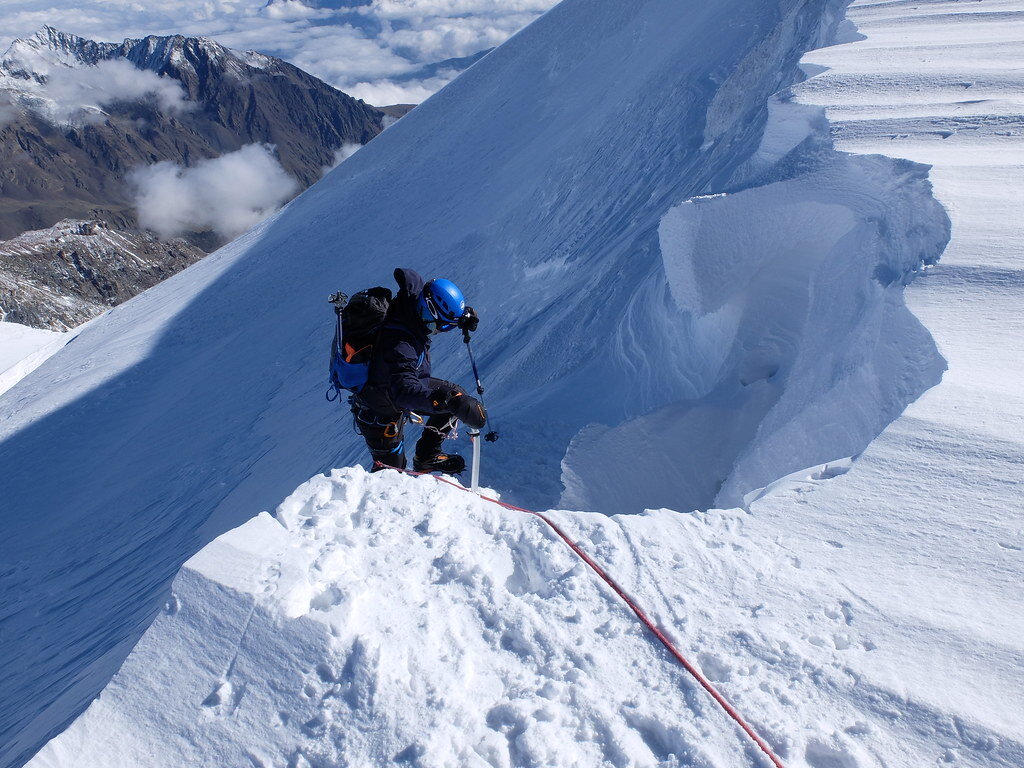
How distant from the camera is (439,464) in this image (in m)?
5.54

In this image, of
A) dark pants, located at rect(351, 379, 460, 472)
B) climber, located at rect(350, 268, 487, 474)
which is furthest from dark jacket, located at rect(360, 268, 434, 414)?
dark pants, located at rect(351, 379, 460, 472)

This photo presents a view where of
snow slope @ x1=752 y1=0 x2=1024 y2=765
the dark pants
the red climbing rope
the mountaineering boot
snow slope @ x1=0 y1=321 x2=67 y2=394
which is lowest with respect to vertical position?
snow slope @ x1=0 y1=321 x2=67 y2=394

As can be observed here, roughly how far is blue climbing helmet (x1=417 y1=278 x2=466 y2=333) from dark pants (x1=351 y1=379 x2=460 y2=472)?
84cm

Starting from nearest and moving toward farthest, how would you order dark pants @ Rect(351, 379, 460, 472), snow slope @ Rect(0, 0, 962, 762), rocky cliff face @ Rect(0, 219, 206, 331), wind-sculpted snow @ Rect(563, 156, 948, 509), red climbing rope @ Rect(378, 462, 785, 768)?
red climbing rope @ Rect(378, 462, 785, 768)
wind-sculpted snow @ Rect(563, 156, 948, 509)
snow slope @ Rect(0, 0, 962, 762)
dark pants @ Rect(351, 379, 460, 472)
rocky cliff face @ Rect(0, 219, 206, 331)

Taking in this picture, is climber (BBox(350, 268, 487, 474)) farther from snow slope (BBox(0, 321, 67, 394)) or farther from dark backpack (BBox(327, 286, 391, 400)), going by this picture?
snow slope (BBox(0, 321, 67, 394))

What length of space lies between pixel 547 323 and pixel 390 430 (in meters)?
3.68

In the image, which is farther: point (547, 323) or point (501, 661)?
point (547, 323)

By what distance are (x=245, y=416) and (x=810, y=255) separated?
8.00 meters

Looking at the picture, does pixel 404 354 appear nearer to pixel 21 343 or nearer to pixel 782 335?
pixel 782 335

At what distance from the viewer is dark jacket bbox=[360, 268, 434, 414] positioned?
4.62 meters

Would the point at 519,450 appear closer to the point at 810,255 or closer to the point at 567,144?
the point at 810,255

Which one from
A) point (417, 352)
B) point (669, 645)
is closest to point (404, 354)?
point (417, 352)

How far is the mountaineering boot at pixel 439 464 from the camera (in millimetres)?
5523

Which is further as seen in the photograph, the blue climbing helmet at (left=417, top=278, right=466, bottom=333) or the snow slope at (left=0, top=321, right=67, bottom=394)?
the snow slope at (left=0, top=321, right=67, bottom=394)
